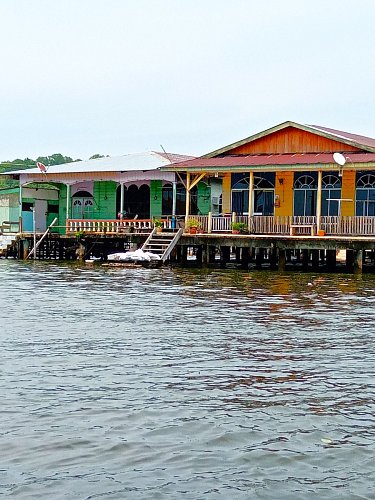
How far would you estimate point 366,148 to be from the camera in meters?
30.4

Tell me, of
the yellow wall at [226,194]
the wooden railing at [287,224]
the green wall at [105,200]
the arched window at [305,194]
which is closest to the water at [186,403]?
the wooden railing at [287,224]

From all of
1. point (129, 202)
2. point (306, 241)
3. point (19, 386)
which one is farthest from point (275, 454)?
point (129, 202)

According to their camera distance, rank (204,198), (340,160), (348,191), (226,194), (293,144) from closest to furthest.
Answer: (340,160) < (348,191) < (293,144) < (226,194) < (204,198)

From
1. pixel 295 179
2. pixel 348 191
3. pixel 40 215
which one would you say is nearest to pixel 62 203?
pixel 40 215

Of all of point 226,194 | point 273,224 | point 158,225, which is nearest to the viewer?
point 273,224

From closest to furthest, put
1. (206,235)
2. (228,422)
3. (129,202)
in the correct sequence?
1. (228,422)
2. (206,235)
3. (129,202)

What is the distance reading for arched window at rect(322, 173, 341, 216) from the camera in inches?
1237

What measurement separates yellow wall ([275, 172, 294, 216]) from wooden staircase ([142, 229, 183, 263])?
14.3 ft

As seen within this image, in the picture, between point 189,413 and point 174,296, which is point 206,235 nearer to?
point 174,296

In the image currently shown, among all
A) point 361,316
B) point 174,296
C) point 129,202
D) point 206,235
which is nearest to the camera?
point 361,316

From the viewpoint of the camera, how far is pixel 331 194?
104 feet

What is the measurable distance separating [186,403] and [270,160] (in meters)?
24.0

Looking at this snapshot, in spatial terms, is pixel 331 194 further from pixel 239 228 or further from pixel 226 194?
pixel 226 194

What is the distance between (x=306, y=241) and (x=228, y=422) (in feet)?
71.3
